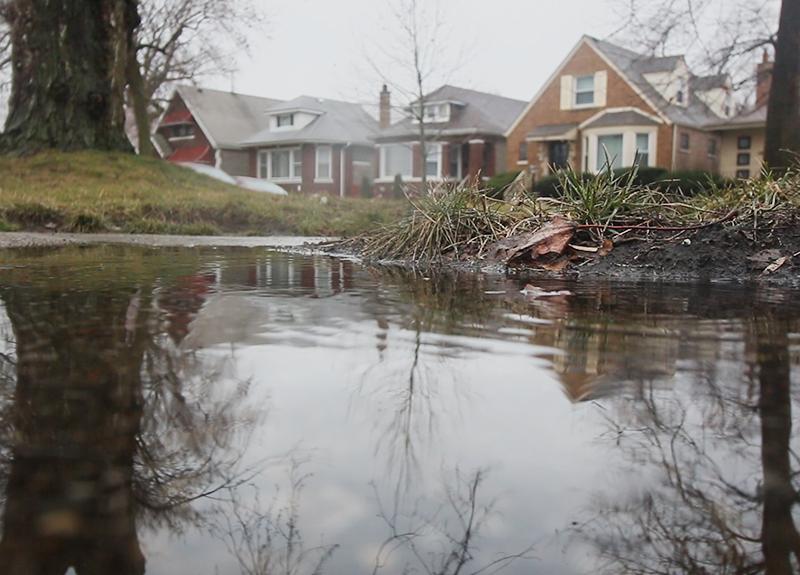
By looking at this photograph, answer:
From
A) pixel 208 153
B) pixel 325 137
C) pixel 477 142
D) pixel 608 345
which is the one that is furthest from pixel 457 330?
pixel 208 153

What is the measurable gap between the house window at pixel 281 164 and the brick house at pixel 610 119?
45.1ft

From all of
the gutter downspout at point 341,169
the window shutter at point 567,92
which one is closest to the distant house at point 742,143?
the window shutter at point 567,92

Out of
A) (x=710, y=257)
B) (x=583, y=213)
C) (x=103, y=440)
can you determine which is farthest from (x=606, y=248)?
(x=103, y=440)

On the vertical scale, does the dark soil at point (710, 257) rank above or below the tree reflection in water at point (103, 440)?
above

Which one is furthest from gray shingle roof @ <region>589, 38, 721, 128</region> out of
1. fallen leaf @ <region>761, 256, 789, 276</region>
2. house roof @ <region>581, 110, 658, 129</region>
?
fallen leaf @ <region>761, 256, 789, 276</region>

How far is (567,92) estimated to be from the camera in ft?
111

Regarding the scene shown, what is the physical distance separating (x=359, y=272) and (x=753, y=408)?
4.15m

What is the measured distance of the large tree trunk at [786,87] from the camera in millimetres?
15070

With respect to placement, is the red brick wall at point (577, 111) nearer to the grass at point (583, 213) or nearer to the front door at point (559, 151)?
the front door at point (559, 151)

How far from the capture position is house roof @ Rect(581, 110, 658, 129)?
31328 mm

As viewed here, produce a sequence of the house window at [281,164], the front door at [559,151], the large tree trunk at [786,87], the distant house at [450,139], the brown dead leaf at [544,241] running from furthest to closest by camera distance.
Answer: the house window at [281,164]
the distant house at [450,139]
the front door at [559,151]
the large tree trunk at [786,87]
the brown dead leaf at [544,241]

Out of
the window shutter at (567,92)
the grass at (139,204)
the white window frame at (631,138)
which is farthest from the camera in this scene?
the window shutter at (567,92)

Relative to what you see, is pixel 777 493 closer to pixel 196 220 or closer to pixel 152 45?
pixel 196 220

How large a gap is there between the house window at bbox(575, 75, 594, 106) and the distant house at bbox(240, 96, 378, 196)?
12652mm
